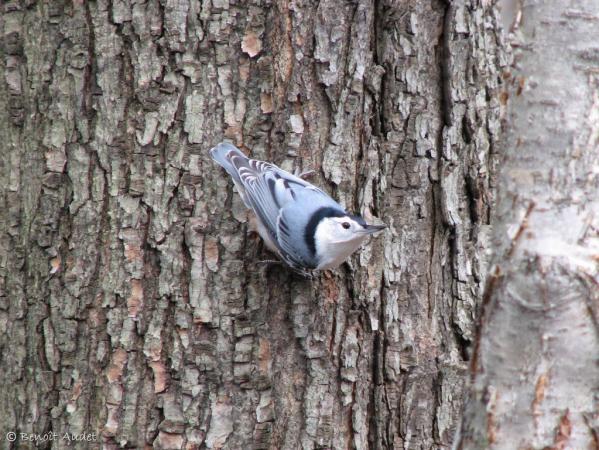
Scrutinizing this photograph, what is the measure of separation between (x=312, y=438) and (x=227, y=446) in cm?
27

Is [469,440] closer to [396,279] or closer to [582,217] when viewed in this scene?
[582,217]

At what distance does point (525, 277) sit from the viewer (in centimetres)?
150

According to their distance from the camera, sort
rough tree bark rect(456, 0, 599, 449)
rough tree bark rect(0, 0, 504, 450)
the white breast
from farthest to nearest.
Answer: the white breast < rough tree bark rect(0, 0, 504, 450) < rough tree bark rect(456, 0, 599, 449)

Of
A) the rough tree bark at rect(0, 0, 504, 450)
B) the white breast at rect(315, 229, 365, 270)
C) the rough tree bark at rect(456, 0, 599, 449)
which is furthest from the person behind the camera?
the white breast at rect(315, 229, 365, 270)

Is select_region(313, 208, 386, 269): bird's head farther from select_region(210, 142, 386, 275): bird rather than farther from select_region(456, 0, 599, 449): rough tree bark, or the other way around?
select_region(456, 0, 599, 449): rough tree bark

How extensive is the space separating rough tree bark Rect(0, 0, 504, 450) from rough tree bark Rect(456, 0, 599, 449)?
3.55 ft

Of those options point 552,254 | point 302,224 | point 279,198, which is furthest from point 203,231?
point 552,254

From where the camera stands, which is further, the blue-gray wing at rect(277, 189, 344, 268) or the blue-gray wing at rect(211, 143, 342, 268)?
the blue-gray wing at rect(277, 189, 344, 268)

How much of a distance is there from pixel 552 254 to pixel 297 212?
4.99 feet

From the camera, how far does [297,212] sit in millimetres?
2926

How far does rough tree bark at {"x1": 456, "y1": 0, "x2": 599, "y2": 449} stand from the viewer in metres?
1.49

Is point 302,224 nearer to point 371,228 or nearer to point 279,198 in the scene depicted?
point 279,198

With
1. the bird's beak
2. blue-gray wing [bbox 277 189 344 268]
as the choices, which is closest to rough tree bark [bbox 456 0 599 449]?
the bird's beak

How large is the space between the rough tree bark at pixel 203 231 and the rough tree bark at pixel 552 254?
3.55 ft
